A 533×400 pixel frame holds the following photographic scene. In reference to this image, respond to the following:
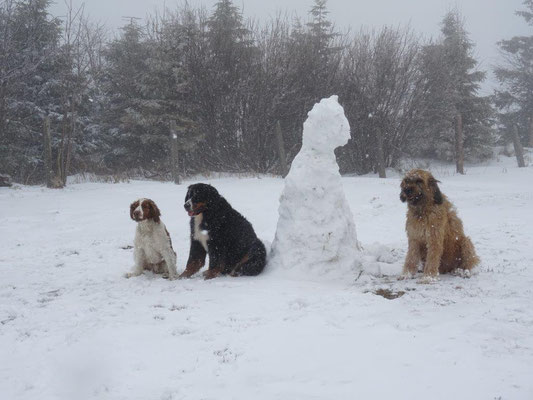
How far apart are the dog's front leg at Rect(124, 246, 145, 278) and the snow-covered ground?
15 centimetres

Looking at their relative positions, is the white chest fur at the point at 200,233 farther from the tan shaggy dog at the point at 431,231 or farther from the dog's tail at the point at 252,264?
the tan shaggy dog at the point at 431,231

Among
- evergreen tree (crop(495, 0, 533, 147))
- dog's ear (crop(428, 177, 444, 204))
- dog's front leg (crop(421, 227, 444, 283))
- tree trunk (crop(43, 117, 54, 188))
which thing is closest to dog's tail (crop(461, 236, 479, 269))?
dog's front leg (crop(421, 227, 444, 283))

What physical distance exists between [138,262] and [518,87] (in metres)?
35.5

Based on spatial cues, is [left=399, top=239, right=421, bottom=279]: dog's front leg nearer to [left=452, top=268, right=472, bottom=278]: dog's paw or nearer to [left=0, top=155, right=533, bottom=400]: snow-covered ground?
[left=0, top=155, right=533, bottom=400]: snow-covered ground

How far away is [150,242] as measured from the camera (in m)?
5.84

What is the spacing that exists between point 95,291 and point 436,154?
2297 centimetres

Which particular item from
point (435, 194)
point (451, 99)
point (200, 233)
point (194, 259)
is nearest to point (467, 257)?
point (435, 194)

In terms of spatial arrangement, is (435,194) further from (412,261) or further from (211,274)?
(211,274)

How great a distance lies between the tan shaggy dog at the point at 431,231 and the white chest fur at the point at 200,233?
8.98ft

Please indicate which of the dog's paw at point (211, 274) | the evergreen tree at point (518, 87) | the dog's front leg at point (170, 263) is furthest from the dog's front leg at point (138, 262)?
the evergreen tree at point (518, 87)

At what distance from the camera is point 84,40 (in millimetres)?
18828

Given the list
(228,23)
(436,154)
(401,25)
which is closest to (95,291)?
(228,23)

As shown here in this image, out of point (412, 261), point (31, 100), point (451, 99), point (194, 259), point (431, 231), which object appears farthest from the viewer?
point (451, 99)

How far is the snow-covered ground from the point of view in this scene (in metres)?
2.77
